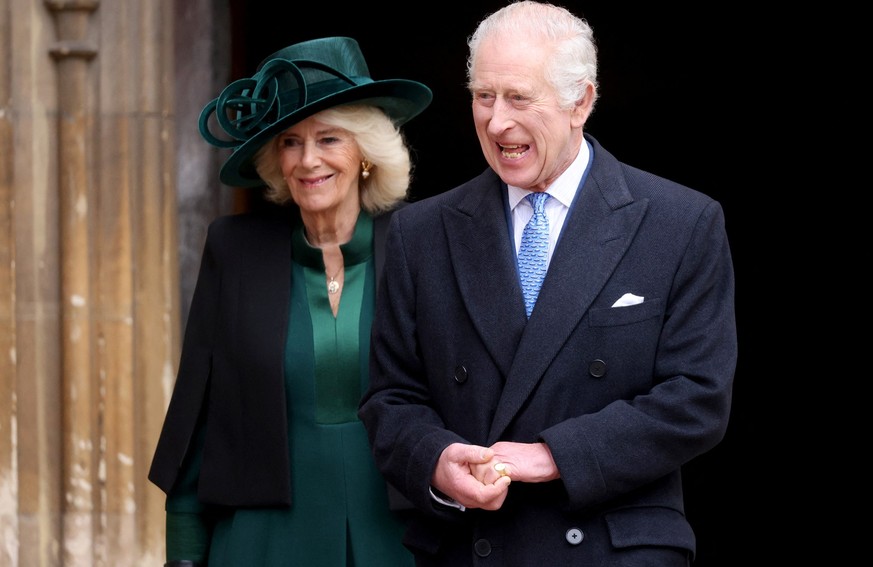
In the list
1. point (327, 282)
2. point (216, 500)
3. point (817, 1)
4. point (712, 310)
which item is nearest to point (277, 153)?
point (327, 282)

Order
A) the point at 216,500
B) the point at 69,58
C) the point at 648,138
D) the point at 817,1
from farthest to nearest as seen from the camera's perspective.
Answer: the point at 648,138 → the point at 817,1 → the point at 69,58 → the point at 216,500

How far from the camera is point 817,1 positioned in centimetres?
634

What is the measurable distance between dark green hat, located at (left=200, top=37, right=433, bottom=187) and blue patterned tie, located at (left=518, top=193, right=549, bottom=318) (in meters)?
0.89

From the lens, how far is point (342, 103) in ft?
11.9

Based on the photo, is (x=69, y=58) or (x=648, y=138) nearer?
(x=69, y=58)

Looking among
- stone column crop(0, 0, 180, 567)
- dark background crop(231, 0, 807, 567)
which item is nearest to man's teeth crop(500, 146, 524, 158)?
stone column crop(0, 0, 180, 567)

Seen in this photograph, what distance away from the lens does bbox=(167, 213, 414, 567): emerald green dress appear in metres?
3.45

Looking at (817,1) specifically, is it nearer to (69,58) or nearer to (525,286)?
(69,58)

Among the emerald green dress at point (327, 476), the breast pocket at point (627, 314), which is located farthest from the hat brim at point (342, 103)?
the breast pocket at point (627, 314)

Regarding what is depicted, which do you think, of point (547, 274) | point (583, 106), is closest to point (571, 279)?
point (547, 274)

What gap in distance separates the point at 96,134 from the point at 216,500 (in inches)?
58.2

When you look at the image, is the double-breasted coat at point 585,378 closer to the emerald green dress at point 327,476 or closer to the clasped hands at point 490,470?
the clasped hands at point 490,470

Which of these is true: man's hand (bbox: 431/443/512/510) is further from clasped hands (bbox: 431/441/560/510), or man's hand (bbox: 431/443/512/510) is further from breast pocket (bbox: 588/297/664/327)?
breast pocket (bbox: 588/297/664/327)

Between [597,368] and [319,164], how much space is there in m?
1.15
